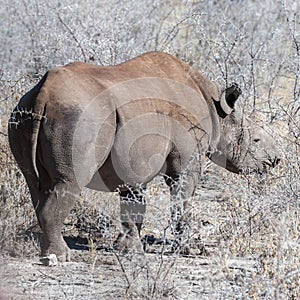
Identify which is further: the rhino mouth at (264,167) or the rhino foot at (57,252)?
the rhino mouth at (264,167)

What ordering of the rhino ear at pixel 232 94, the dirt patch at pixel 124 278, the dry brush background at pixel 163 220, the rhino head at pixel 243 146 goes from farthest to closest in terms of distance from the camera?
the rhino head at pixel 243 146 → the rhino ear at pixel 232 94 → the dry brush background at pixel 163 220 → the dirt patch at pixel 124 278

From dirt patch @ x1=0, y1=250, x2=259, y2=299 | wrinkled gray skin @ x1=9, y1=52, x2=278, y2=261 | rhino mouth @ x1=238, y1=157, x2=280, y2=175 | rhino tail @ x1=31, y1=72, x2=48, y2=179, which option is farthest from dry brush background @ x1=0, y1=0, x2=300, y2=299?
rhino tail @ x1=31, y1=72, x2=48, y2=179

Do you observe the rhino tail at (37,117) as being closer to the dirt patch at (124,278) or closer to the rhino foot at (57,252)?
the rhino foot at (57,252)

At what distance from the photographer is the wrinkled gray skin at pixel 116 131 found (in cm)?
668

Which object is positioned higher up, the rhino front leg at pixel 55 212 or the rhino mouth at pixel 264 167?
the rhino mouth at pixel 264 167

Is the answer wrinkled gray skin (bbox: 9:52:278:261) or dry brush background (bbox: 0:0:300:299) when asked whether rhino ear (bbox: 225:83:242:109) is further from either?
dry brush background (bbox: 0:0:300:299)

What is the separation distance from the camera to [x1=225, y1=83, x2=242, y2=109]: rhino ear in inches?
328

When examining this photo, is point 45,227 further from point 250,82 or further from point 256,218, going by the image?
point 250,82

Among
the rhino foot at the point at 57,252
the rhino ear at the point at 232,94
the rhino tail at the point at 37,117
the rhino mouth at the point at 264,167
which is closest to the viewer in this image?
the rhino tail at the point at 37,117

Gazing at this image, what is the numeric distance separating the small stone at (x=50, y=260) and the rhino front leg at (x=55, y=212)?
10 cm

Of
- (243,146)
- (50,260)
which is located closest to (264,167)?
(243,146)

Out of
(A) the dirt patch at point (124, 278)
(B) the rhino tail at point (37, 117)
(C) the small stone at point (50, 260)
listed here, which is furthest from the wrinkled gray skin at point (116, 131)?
(A) the dirt patch at point (124, 278)

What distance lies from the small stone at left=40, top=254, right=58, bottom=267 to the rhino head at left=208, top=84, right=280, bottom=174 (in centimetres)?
233

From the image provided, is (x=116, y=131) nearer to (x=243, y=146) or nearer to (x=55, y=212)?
(x=55, y=212)
